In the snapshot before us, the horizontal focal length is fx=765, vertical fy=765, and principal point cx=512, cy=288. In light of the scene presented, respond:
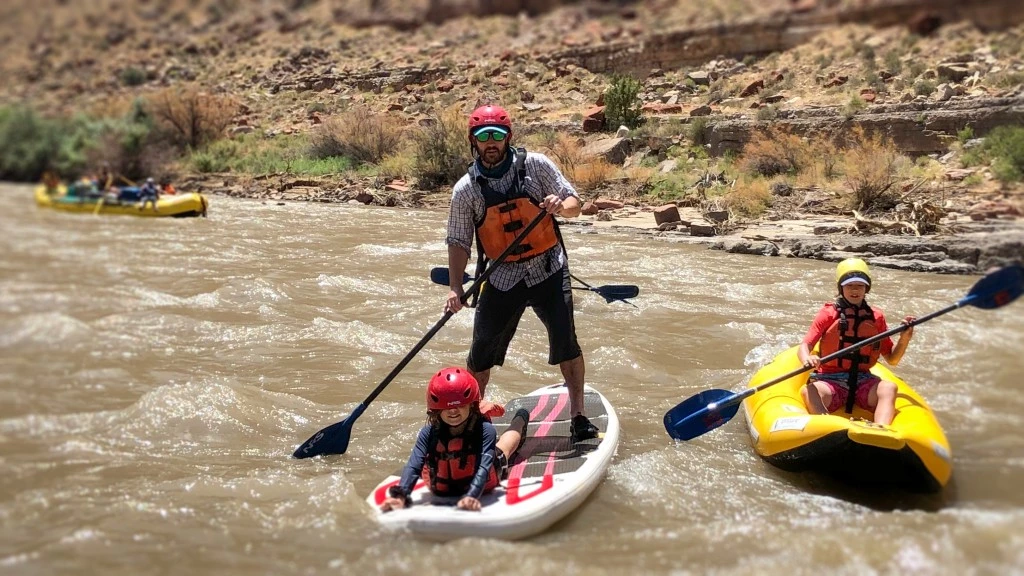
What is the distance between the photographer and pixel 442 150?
38.4ft

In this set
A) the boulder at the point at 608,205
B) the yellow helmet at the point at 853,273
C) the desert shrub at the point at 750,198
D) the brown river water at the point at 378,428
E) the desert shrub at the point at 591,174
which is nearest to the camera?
the brown river water at the point at 378,428

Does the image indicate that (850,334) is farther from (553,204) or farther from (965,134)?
(965,134)

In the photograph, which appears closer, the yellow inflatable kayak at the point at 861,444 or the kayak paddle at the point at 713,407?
the yellow inflatable kayak at the point at 861,444

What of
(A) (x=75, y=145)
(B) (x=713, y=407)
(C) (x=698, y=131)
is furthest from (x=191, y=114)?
(B) (x=713, y=407)

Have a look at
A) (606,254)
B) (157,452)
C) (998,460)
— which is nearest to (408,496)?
(157,452)

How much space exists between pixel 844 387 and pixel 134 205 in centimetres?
1261

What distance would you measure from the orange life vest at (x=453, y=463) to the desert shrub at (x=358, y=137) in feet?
20.5

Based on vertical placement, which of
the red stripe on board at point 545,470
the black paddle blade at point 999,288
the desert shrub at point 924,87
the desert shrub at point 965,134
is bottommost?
the red stripe on board at point 545,470

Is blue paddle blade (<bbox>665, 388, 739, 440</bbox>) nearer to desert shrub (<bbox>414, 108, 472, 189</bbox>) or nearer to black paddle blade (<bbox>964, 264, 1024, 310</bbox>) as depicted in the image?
black paddle blade (<bbox>964, 264, 1024, 310</bbox>)

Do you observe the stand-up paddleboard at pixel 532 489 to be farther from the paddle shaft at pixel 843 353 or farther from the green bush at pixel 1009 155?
the green bush at pixel 1009 155

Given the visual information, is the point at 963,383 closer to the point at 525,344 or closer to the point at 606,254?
the point at 525,344

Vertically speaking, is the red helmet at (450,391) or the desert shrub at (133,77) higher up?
the desert shrub at (133,77)

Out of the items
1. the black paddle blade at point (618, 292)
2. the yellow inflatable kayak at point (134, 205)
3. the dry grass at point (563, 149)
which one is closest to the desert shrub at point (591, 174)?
the dry grass at point (563, 149)

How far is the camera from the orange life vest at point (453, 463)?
3002mm
